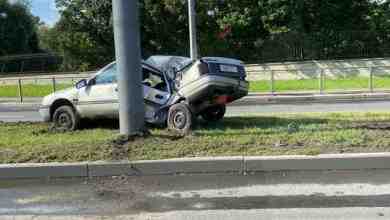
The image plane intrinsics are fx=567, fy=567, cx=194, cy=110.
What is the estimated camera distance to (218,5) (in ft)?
105

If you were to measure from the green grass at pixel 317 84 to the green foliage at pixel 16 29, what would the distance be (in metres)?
25.2

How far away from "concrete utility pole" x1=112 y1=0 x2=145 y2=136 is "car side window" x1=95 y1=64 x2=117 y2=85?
263 cm

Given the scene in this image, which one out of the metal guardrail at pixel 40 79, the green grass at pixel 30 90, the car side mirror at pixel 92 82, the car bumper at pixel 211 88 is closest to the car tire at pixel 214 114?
the car bumper at pixel 211 88

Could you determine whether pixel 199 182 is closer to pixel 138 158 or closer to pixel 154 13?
pixel 138 158

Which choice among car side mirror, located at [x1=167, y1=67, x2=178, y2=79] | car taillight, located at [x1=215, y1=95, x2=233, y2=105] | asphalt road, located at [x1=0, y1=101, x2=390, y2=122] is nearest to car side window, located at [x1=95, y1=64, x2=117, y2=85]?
car side mirror, located at [x1=167, y1=67, x2=178, y2=79]

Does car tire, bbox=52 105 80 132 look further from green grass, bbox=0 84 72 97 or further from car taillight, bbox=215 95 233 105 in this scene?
green grass, bbox=0 84 72 97

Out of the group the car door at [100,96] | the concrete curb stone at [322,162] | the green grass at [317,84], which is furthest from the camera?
the green grass at [317,84]

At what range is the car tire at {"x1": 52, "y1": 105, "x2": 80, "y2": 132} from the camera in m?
11.7

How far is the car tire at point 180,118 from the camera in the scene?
10383mm

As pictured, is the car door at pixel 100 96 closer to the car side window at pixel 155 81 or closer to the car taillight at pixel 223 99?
the car side window at pixel 155 81

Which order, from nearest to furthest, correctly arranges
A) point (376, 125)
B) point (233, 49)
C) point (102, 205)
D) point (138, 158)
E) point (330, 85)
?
point (102, 205), point (138, 158), point (376, 125), point (330, 85), point (233, 49)

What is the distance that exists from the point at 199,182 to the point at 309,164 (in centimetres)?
147

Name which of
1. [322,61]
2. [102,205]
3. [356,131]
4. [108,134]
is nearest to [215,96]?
[108,134]

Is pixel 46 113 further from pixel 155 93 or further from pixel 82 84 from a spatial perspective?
pixel 155 93
